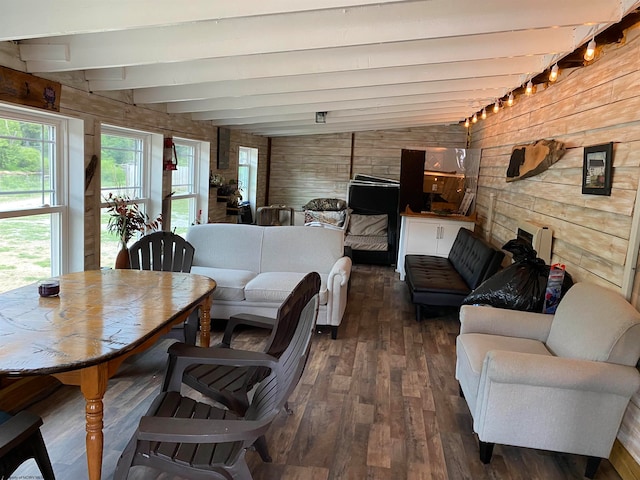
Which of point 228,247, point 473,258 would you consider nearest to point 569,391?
point 473,258

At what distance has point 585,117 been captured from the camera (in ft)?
10.9

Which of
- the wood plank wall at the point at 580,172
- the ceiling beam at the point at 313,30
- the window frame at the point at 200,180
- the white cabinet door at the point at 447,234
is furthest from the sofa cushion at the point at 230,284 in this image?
the white cabinet door at the point at 447,234

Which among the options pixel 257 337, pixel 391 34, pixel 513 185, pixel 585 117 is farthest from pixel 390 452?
pixel 513 185

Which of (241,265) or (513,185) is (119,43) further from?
(513,185)

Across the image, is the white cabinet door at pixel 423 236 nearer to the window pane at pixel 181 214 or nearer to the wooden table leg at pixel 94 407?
the window pane at pixel 181 214

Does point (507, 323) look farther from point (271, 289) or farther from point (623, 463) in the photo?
point (271, 289)

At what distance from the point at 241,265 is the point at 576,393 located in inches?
126

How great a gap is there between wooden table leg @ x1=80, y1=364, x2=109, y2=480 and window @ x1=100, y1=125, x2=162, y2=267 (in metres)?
2.62

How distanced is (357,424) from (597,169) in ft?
7.11

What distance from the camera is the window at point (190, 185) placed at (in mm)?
5855

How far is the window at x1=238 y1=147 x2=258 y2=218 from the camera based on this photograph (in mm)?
8359

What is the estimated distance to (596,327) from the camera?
2416mm

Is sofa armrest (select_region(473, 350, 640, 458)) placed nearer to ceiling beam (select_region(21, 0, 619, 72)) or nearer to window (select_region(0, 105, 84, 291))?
ceiling beam (select_region(21, 0, 619, 72))

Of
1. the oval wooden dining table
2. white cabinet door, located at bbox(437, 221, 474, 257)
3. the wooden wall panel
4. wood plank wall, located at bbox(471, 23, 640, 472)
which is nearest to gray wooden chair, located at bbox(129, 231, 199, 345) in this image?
the oval wooden dining table
